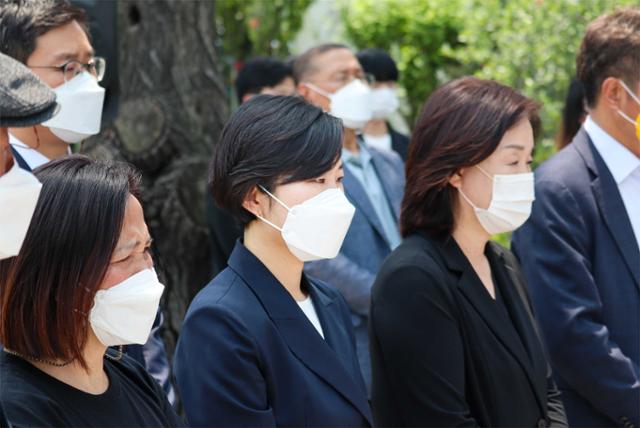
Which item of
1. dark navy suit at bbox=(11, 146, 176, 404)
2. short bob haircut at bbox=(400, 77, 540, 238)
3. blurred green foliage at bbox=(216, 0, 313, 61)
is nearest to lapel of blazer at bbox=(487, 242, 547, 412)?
short bob haircut at bbox=(400, 77, 540, 238)

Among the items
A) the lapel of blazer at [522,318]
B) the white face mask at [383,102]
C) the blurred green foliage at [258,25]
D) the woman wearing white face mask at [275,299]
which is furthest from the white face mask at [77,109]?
the blurred green foliage at [258,25]

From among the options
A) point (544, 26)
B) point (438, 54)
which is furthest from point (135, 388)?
point (438, 54)

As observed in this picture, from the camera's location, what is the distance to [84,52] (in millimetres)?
4176

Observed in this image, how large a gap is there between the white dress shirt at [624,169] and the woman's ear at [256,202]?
1652 mm

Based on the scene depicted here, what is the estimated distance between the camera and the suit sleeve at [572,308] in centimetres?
400

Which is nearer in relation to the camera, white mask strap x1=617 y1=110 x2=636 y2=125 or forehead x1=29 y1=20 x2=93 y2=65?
forehead x1=29 y1=20 x2=93 y2=65

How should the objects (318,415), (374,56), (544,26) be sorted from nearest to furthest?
1. (318,415)
2. (544,26)
3. (374,56)

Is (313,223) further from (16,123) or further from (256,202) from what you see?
(16,123)

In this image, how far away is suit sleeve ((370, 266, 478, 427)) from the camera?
355 centimetres

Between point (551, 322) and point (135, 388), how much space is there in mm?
1869

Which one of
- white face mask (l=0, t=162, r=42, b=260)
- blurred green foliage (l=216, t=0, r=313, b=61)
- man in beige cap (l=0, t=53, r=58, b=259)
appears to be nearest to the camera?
man in beige cap (l=0, t=53, r=58, b=259)

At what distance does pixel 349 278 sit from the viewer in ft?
15.6

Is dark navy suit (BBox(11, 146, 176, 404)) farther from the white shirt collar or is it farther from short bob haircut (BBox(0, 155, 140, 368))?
the white shirt collar

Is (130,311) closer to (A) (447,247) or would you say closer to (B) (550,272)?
(A) (447,247)
